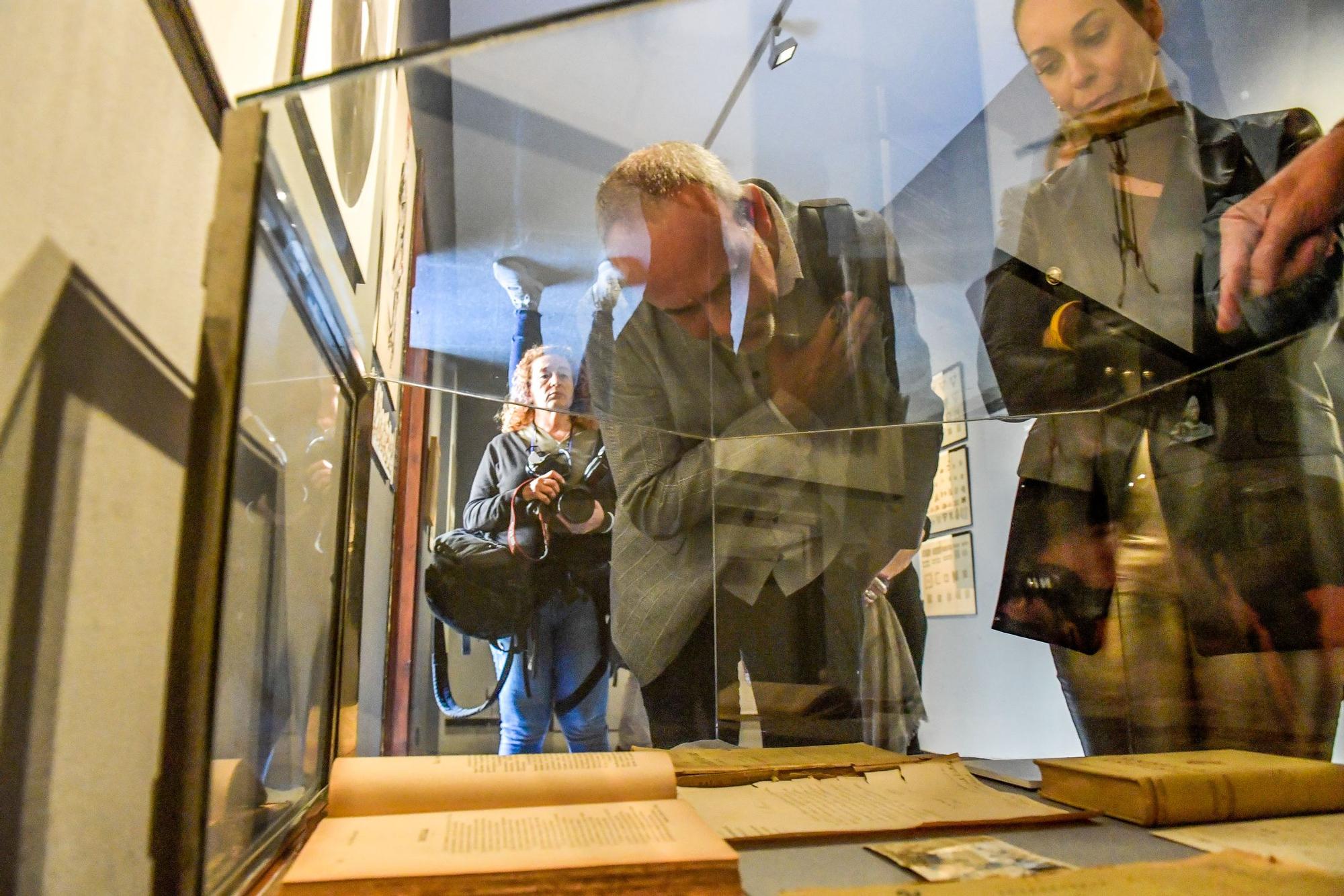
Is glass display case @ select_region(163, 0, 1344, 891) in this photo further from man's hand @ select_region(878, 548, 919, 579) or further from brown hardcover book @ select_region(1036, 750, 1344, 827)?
brown hardcover book @ select_region(1036, 750, 1344, 827)

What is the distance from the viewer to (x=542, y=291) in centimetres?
111

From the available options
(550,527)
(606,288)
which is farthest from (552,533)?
(606,288)

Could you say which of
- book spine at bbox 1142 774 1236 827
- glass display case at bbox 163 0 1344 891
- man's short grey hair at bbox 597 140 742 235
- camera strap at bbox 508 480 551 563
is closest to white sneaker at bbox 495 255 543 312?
glass display case at bbox 163 0 1344 891

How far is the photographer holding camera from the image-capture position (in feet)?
3.74

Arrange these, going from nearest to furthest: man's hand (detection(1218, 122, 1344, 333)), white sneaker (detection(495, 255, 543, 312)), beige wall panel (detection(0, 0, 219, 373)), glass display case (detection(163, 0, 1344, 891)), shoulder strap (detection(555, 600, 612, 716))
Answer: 1. beige wall panel (detection(0, 0, 219, 373))
2. glass display case (detection(163, 0, 1344, 891))
3. man's hand (detection(1218, 122, 1344, 333))
4. white sneaker (detection(495, 255, 543, 312))
5. shoulder strap (detection(555, 600, 612, 716))

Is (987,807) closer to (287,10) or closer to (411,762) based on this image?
(411,762)

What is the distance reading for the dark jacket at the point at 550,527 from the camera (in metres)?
1.15

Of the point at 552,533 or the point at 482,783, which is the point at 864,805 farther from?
the point at 552,533

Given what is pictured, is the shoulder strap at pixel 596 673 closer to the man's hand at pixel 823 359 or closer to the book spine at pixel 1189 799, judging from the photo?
the man's hand at pixel 823 359

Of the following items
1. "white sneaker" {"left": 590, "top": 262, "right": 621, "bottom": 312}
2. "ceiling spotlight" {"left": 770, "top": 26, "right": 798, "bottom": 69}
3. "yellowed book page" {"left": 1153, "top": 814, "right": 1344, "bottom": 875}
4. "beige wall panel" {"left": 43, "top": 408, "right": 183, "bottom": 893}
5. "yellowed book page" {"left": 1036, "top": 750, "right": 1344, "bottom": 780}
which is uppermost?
"ceiling spotlight" {"left": 770, "top": 26, "right": 798, "bottom": 69}

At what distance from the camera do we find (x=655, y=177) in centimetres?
102

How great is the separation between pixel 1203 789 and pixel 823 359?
79cm

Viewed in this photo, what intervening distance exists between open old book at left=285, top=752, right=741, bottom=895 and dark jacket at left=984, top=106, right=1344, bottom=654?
81 centimetres

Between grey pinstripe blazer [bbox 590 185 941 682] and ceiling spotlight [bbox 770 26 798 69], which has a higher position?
ceiling spotlight [bbox 770 26 798 69]
